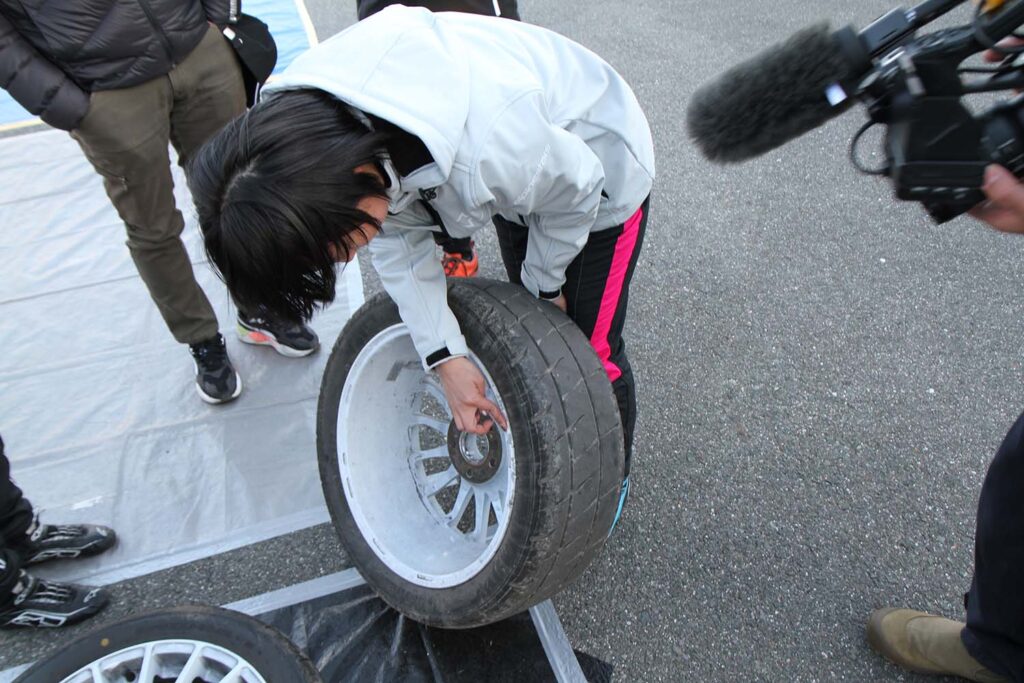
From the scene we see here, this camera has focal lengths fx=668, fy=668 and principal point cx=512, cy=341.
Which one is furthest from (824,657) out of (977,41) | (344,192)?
(344,192)

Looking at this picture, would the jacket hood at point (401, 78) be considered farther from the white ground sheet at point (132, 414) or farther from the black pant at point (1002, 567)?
the white ground sheet at point (132, 414)

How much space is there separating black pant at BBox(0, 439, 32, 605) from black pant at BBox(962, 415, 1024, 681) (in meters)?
2.37

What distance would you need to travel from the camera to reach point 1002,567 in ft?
4.55

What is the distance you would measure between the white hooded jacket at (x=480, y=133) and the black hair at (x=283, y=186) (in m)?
Answer: 0.05

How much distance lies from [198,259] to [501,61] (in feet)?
8.24

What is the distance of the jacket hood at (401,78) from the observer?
42.5 inches

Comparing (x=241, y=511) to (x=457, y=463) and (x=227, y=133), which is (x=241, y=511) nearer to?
(x=457, y=463)

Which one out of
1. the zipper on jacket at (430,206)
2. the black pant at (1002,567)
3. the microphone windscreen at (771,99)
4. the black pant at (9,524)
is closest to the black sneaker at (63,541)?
the black pant at (9,524)

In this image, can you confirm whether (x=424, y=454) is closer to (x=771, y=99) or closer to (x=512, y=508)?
(x=512, y=508)

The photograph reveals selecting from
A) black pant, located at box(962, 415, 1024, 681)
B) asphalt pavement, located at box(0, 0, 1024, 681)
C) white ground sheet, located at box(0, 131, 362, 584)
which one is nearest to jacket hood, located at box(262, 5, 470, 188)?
black pant, located at box(962, 415, 1024, 681)

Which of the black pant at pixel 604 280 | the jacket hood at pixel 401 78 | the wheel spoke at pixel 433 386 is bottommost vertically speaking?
the wheel spoke at pixel 433 386

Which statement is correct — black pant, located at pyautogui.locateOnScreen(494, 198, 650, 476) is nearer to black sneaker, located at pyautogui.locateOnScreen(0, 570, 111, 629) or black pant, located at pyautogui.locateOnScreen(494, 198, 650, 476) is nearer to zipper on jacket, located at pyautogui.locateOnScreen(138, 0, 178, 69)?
zipper on jacket, located at pyautogui.locateOnScreen(138, 0, 178, 69)

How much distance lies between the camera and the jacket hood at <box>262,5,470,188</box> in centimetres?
108

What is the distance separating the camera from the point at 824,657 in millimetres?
1743
